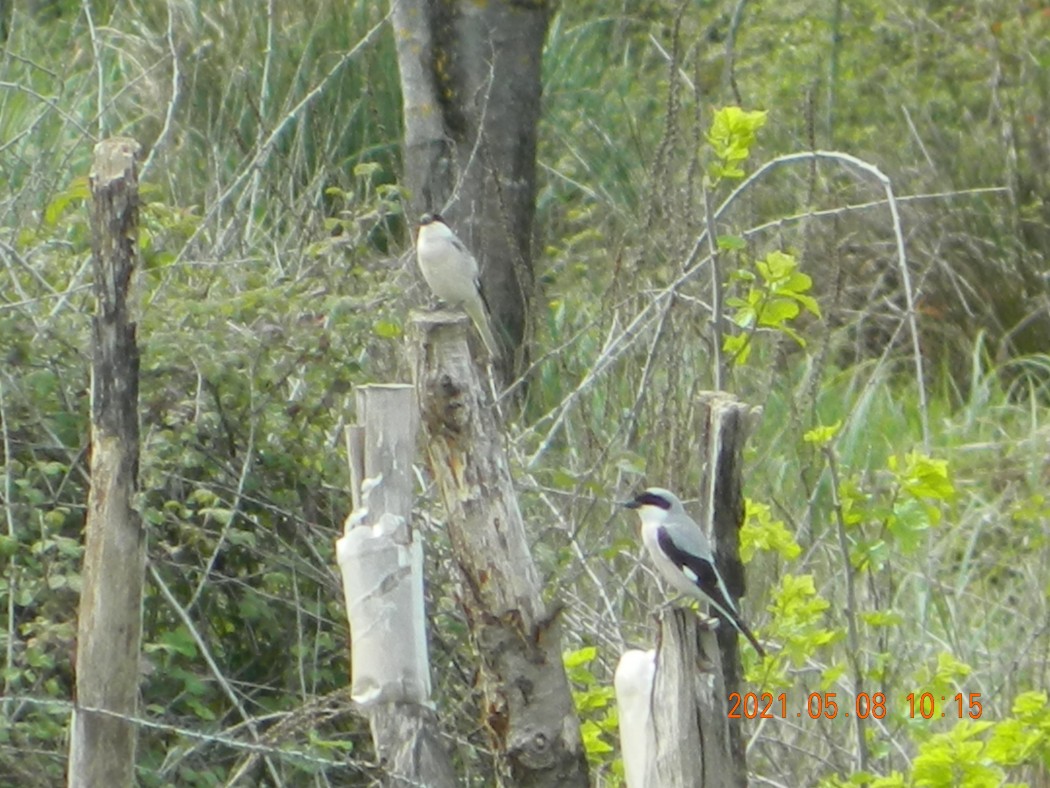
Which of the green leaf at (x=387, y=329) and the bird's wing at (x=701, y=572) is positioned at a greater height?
the green leaf at (x=387, y=329)

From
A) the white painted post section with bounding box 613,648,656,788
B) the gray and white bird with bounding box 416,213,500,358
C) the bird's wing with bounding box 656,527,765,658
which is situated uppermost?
the gray and white bird with bounding box 416,213,500,358

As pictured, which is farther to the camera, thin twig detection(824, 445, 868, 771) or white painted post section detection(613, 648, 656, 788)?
thin twig detection(824, 445, 868, 771)

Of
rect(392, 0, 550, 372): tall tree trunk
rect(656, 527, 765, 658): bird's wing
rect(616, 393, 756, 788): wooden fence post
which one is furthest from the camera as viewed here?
rect(392, 0, 550, 372): tall tree trunk

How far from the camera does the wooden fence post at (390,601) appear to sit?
302cm

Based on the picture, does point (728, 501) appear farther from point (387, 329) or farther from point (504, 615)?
point (387, 329)

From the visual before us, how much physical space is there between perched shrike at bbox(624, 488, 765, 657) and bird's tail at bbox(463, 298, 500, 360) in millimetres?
1750

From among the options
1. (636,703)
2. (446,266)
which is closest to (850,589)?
(636,703)

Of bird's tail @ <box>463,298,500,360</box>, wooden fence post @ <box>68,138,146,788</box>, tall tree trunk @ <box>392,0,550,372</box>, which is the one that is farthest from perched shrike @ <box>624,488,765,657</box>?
tall tree trunk @ <box>392,0,550,372</box>

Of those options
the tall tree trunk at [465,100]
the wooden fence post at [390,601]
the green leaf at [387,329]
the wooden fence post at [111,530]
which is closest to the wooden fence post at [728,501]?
the wooden fence post at [390,601]

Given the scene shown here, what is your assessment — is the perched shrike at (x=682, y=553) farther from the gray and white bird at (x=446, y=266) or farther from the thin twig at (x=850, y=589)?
the gray and white bird at (x=446, y=266)

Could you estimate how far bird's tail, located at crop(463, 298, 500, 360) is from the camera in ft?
17.7

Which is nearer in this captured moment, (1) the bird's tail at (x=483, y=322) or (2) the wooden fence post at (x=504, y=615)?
(2) the wooden fence post at (x=504, y=615)

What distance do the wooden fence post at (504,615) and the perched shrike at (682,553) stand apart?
0.97ft

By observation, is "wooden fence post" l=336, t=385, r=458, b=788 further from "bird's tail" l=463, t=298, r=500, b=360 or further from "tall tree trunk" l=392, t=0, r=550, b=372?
"tall tree trunk" l=392, t=0, r=550, b=372
